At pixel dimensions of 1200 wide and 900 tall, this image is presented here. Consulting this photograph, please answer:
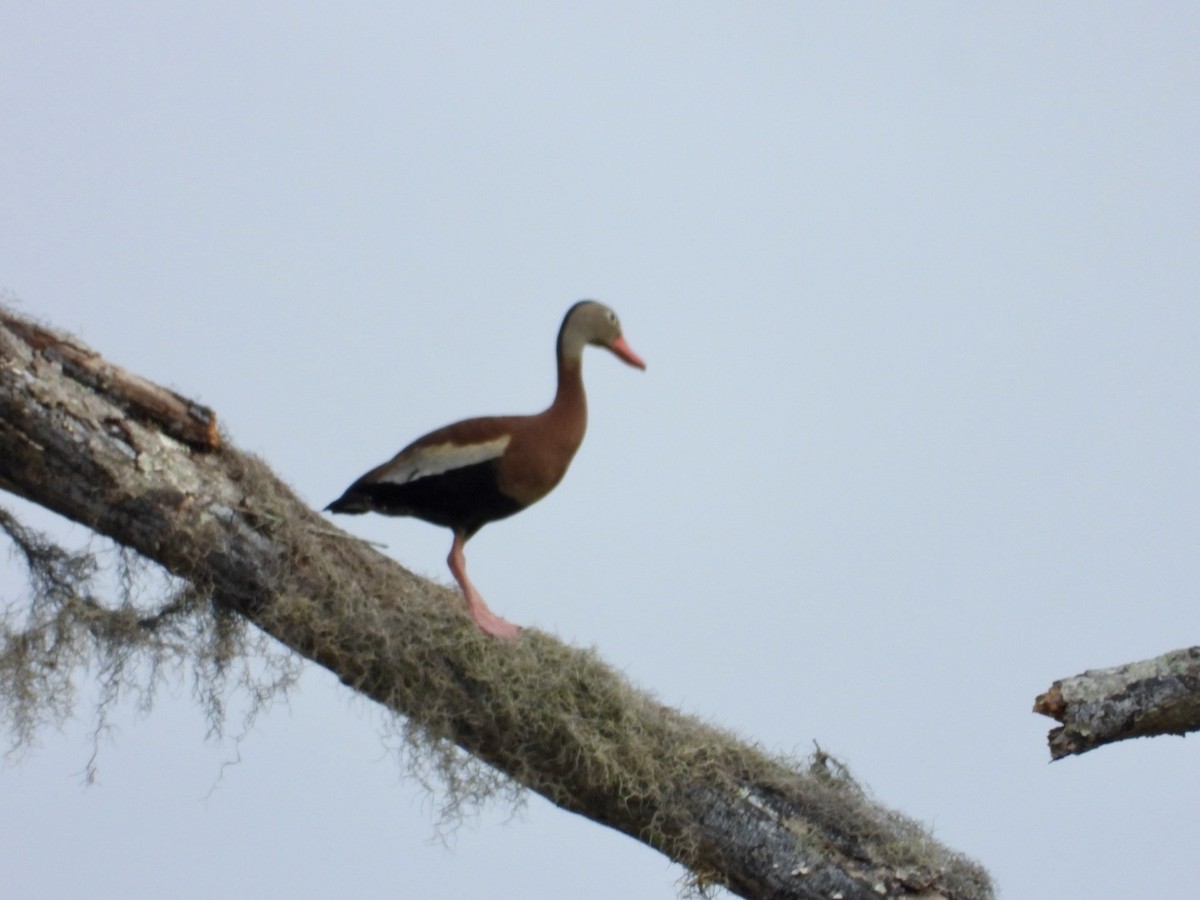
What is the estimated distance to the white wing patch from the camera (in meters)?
4.18

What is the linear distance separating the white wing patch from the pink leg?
216 mm

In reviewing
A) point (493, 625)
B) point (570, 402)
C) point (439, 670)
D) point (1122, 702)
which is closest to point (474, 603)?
point (493, 625)

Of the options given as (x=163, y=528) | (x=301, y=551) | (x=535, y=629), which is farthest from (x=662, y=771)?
(x=163, y=528)

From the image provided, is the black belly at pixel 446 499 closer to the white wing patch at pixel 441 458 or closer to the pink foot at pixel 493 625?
the white wing patch at pixel 441 458

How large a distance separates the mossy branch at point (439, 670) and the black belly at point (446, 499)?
0.33 metres

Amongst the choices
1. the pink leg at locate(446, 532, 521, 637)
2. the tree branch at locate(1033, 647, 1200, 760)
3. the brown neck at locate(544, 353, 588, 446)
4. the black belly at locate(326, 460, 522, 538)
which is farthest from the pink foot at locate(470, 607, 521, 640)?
the tree branch at locate(1033, 647, 1200, 760)

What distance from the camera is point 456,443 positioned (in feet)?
13.8

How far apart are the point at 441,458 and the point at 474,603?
0.44 m

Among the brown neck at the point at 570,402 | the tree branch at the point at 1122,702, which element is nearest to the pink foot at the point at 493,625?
the brown neck at the point at 570,402

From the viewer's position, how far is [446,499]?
4.21m

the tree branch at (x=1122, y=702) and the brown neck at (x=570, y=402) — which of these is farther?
the brown neck at (x=570, y=402)

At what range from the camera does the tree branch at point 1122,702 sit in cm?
340

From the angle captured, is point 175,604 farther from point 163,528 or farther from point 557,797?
point 557,797

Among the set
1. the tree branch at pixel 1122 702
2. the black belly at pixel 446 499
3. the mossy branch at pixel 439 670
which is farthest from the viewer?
the black belly at pixel 446 499
